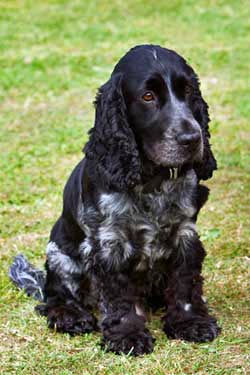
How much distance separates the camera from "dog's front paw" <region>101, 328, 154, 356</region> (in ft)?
16.6

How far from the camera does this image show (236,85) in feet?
41.8

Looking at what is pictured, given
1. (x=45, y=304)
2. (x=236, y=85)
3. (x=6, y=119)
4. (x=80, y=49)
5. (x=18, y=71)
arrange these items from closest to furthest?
(x=45, y=304), (x=6, y=119), (x=236, y=85), (x=18, y=71), (x=80, y=49)

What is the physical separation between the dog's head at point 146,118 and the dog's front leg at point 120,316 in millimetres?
609

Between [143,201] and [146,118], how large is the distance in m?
0.50

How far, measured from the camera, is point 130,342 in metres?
5.09

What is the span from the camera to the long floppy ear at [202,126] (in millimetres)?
5184

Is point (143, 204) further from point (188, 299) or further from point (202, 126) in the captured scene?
point (188, 299)

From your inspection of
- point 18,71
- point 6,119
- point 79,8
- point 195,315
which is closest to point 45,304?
point 195,315

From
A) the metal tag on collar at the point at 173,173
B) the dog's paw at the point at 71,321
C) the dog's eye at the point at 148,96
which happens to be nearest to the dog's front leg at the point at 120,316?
the dog's paw at the point at 71,321

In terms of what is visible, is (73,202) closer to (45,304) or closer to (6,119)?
(45,304)

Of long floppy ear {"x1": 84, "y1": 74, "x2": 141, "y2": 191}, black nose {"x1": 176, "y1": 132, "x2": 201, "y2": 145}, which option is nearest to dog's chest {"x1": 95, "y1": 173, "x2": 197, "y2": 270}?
long floppy ear {"x1": 84, "y1": 74, "x2": 141, "y2": 191}

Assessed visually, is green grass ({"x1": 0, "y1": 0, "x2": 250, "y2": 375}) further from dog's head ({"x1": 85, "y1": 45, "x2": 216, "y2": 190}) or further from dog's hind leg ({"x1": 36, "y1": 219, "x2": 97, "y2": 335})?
dog's head ({"x1": 85, "y1": 45, "x2": 216, "y2": 190})

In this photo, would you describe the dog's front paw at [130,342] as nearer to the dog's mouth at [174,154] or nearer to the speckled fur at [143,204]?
the speckled fur at [143,204]

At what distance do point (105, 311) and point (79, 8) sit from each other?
1553 cm
